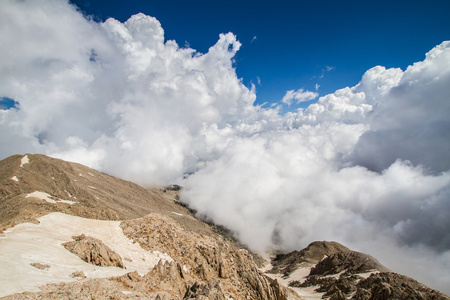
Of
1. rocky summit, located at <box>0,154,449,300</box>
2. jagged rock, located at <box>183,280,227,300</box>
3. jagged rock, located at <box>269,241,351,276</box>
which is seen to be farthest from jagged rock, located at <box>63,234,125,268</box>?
jagged rock, located at <box>269,241,351,276</box>

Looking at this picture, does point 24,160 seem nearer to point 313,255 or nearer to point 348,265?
point 348,265

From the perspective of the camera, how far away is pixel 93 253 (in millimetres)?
25328

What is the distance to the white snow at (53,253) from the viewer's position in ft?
55.7

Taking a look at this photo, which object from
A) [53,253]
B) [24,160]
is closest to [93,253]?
[53,253]

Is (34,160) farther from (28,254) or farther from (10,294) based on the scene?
(10,294)

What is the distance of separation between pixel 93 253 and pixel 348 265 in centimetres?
11191

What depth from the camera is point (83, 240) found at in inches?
1056

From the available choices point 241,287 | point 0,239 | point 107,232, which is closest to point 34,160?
point 107,232

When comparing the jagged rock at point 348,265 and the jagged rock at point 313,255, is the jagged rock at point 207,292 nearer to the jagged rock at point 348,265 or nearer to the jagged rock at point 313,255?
the jagged rock at point 348,265

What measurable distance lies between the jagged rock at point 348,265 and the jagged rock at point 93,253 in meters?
99.4

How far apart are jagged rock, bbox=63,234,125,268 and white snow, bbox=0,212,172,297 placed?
738mm

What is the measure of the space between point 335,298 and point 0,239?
64.6 meters

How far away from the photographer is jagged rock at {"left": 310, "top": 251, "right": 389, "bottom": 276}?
95350 millimetres

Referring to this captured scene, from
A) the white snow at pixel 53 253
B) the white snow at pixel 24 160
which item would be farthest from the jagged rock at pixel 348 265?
the white snow at pixel 24 160
